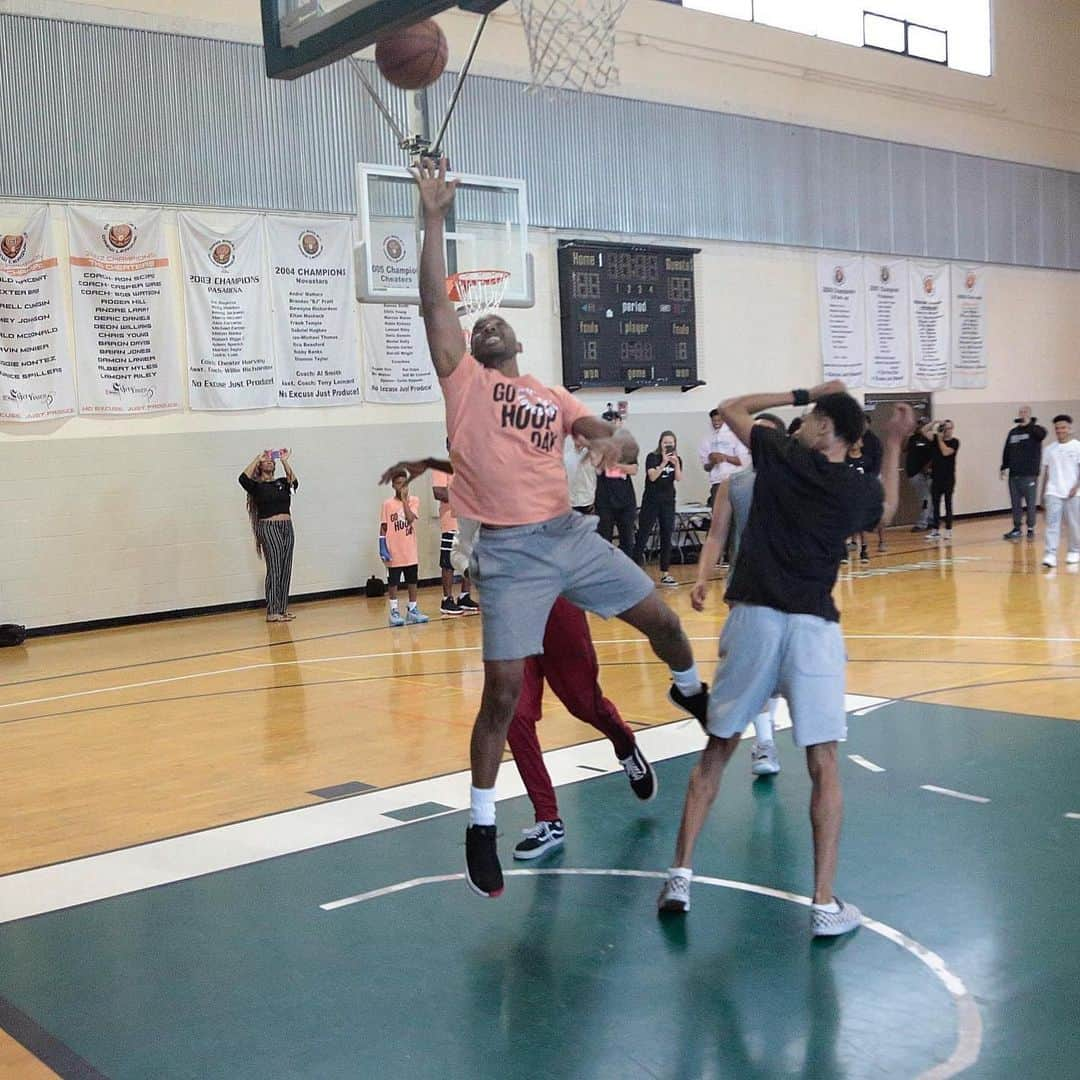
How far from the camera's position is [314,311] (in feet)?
51.8

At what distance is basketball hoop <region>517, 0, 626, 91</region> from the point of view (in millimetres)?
11797

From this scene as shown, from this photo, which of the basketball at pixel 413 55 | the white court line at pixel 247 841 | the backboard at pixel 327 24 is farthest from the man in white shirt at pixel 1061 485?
the backboard at pixel 327 24

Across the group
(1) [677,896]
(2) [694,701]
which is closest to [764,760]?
(2) [694,701]

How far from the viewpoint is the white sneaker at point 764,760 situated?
6121 mm

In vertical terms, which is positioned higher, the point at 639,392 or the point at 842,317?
the point at 842,317

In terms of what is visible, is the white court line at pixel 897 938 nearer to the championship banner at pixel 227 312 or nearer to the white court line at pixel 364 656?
the white court line at pixel 364 656

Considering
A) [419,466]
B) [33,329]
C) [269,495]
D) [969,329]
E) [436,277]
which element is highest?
[969,329]

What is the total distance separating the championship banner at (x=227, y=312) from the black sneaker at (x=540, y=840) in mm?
10750

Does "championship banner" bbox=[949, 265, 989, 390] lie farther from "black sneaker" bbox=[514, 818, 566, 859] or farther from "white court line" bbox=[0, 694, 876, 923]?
"black sneaker" bbox=[514, 818, 566, 859]

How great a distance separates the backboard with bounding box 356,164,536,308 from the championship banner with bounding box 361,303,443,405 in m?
1.03

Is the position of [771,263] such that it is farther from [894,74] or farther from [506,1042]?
[506,1042]

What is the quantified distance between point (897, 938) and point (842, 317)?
18.5 metres

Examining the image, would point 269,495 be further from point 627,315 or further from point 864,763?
point 864,763

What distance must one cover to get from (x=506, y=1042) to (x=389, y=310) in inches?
540
